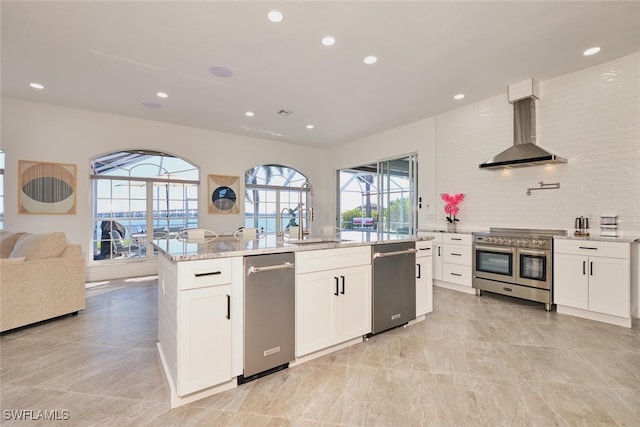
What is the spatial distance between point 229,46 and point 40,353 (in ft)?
10.5

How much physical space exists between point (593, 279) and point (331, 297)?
9.48ft

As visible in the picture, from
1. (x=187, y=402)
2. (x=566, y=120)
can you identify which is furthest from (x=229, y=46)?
(x=566, y=120)

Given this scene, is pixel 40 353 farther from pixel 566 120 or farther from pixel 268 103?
pixel 566 120

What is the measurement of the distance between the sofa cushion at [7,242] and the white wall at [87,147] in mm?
1046

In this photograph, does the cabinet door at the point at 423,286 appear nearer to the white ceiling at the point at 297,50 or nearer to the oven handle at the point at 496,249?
the oven handle at the point at 496,249

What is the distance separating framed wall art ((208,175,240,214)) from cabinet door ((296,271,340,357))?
14.8 ft

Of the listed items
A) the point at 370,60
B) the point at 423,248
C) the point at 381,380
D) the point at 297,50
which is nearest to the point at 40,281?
the point at 381,380

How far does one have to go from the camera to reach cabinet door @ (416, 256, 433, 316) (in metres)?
2.94

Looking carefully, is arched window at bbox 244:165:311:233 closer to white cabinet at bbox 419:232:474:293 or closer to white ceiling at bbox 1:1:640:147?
white ceiling at bbox 1:1:640:147

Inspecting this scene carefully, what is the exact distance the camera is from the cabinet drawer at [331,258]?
214cm

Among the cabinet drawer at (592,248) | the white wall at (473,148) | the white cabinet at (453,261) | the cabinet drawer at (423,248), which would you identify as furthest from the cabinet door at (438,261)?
the cabinet drawer at (423,248)

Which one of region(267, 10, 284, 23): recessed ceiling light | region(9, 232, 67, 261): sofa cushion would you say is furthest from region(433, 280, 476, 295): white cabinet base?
region(9, 232, 67, 261): sofa cushion

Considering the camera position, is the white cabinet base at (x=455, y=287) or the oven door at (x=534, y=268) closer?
the oven door at (x=534, y=268)

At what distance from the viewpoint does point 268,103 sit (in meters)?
4.55
